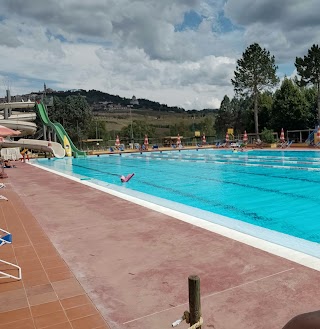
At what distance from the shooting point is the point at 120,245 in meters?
4.45

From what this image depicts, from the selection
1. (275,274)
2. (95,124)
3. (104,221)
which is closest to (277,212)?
(104,221)

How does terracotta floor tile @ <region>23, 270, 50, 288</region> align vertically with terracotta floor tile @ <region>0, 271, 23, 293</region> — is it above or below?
above

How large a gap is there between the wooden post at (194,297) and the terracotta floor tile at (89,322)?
92 centimetres

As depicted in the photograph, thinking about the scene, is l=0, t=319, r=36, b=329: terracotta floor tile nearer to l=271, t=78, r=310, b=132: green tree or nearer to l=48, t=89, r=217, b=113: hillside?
l=271, t=78, r=310, b=132: green tree

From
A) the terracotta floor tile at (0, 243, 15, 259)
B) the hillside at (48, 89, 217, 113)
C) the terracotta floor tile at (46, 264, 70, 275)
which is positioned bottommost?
the terracotta floor tile at (46, 264, 70, 275)

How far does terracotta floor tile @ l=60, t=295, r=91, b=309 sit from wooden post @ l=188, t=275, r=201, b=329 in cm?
129

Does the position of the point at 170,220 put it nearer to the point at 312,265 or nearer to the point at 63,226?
the point at 63,226

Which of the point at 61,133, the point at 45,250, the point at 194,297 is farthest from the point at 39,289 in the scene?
the point at 61,133

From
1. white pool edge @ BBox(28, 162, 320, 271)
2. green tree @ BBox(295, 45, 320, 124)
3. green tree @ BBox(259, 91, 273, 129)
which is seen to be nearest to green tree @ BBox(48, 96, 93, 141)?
green tree @ BBox(259, 91, 273, 129)

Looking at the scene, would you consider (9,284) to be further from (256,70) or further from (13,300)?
(256,70)

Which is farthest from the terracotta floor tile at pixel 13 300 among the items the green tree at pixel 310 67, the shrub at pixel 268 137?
the green tree at pixel 310 67

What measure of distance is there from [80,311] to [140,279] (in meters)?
0.75

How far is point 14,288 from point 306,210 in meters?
6.67

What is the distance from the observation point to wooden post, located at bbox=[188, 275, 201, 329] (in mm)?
1881
